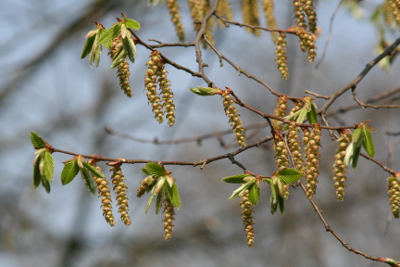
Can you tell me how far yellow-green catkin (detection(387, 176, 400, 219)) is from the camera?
8.48ft

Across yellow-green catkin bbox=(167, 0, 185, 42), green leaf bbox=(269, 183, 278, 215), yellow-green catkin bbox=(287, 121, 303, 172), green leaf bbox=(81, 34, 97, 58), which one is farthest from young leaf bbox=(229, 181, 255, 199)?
yellow-green catkin bbox=(167, 0, 185, 42)

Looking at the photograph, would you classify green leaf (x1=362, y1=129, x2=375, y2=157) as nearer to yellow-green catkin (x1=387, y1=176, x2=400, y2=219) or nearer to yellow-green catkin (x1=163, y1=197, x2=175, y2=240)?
yellow-green catkin (x1=387, y1=176, x2=400, y2=219)

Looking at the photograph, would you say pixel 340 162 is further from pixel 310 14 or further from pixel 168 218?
pixel 310 14

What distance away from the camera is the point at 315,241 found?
13.8 m

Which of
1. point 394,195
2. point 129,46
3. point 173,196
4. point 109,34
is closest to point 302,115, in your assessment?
point 394,195

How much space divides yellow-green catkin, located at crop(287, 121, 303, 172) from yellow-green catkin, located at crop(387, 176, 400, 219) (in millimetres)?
440

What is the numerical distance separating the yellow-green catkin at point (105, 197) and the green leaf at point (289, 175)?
0.72 meters

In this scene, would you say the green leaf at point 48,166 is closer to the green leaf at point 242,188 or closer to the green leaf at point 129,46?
the green leaf at point 129,46

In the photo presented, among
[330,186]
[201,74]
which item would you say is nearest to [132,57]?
[201,74]

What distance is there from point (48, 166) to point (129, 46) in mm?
607

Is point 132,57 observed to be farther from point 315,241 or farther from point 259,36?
point 315,241

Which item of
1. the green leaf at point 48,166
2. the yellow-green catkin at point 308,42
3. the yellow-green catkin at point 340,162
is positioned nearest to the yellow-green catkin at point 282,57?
the yellow-green catkin at point 308,42

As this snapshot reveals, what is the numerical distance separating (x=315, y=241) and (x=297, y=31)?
11.4m

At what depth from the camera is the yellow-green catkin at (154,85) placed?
2.53 metres
